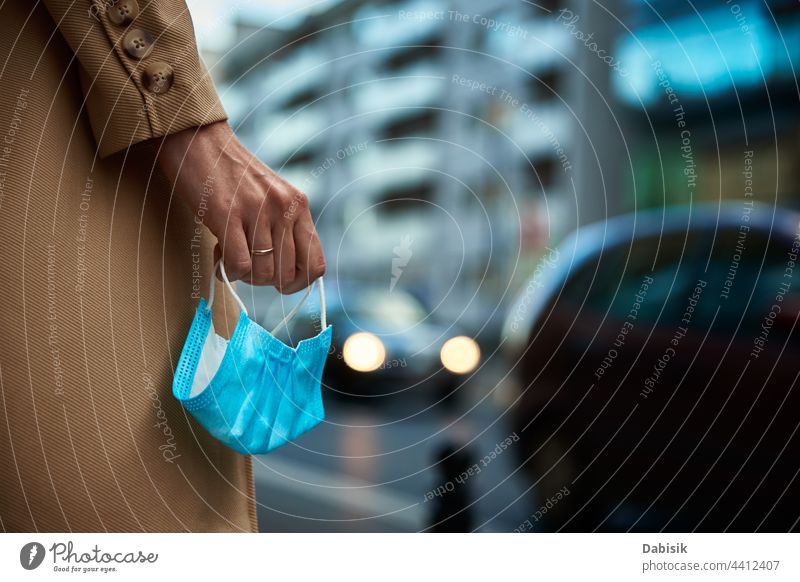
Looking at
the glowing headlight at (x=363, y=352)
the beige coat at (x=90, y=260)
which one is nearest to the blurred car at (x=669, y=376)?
the glowing headlight at (x=363, y=352)

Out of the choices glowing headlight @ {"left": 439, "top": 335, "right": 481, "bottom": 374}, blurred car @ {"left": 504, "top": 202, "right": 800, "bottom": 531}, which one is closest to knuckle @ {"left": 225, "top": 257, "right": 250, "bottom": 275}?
blurred car @ {"left": 504, "top": 202, "right": 800, "bottom": 531}

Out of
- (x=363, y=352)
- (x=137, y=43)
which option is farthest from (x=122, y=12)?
(x=363, y=352)

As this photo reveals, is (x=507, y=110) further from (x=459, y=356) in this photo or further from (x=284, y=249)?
(x=284, y=249)

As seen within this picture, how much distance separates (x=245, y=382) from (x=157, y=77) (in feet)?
1.33

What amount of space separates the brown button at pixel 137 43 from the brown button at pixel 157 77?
0.02 meters

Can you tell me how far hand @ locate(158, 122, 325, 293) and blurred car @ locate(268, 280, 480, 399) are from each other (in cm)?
406

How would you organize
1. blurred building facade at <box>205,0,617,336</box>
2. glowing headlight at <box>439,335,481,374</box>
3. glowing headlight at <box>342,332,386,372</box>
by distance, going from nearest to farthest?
blurred building facade at <box>205,0,617,336</box> → glowing headlight at <box>342,332,386,372</box> → glowing headlight at <box>439,335,481,374</box>

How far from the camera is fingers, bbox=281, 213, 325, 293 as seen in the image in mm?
1122

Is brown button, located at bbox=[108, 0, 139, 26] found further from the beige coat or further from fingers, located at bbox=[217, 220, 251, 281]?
fingers, located at bbox=[217, 220, 251, 281]

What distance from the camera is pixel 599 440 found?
3.21m

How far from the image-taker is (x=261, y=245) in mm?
1116

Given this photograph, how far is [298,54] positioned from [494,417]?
12.3 ft
